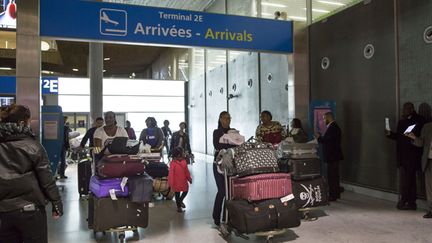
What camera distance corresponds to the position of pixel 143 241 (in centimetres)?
380

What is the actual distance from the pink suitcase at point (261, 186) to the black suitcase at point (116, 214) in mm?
1003

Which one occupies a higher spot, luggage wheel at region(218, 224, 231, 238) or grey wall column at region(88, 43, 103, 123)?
grey wall column at region(88, 43, 103, 123)

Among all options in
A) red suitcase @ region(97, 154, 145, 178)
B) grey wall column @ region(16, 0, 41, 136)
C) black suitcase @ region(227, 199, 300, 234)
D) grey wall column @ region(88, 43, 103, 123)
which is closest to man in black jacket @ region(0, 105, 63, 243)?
red suitcase @ region(97, 154, 145, 178)

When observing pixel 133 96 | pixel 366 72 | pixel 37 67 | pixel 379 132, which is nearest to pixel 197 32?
pixel 37 67

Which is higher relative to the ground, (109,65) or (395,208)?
(109,65)

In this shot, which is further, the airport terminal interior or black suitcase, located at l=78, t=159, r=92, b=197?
black suitcase, located at l=78, t=159, r=92, b=197

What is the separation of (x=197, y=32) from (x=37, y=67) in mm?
2319

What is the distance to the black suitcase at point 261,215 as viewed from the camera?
3.43 metres

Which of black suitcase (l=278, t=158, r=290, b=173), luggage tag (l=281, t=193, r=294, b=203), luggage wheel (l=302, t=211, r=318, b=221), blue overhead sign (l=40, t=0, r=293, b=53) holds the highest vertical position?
blue overhead sign (l=40, t=0, r=293, b=53)

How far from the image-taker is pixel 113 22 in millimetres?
5117

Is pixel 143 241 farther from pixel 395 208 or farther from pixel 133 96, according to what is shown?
pixel 133 96

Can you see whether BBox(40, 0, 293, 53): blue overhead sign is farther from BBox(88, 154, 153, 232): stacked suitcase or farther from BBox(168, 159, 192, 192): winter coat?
BBox(88, 154, 153, 232): stacked suitcase

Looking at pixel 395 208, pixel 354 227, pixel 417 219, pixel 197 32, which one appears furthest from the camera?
pixel 197 32

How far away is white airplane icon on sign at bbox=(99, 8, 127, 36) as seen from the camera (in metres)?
5.07
